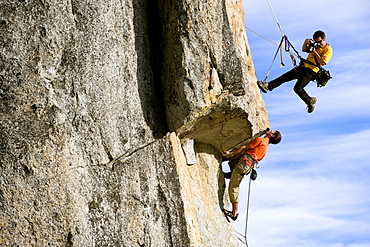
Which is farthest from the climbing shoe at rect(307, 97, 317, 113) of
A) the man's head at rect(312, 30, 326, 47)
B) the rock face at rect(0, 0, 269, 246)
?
the rock face at rect(0, 0, 269, 246)

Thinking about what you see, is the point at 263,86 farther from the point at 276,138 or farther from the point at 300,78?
the point at 300,78

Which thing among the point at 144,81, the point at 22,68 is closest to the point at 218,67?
the point at 144,81

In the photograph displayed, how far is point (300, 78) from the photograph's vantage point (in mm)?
14891

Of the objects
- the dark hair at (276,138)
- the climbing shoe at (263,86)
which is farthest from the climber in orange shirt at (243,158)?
the climbing shoe at (263,86)

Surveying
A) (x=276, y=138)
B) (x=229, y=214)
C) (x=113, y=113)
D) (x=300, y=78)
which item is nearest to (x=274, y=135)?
(x=276, y=138)

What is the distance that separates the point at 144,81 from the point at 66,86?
168 cm

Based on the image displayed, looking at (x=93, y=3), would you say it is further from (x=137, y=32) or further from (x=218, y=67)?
(x=218, y=67)

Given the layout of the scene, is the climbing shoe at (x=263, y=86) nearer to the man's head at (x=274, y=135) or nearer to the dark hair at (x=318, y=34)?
the man's head at (x=274, y=135)

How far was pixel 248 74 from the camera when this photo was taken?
12328mm

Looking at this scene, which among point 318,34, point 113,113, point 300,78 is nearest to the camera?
point 113,113

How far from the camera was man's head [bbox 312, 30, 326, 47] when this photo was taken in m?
14.7

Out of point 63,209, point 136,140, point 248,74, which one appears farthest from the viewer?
point 248,74

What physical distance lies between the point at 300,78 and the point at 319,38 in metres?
1.11

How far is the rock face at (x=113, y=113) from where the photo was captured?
10461 millimetres
